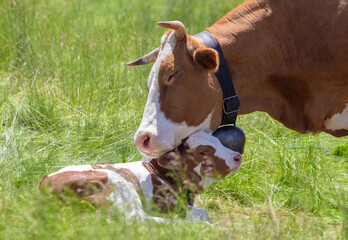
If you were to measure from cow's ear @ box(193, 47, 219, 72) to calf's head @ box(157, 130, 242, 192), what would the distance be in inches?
18.0

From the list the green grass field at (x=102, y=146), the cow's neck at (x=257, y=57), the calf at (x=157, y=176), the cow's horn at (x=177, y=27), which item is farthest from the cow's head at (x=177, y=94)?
the green grass field at (x=102, y=146)

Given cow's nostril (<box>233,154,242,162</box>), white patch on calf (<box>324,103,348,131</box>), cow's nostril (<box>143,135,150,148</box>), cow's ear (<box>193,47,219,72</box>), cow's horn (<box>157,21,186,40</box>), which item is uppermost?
cow's horn (<box>157,21,186,40</box>)

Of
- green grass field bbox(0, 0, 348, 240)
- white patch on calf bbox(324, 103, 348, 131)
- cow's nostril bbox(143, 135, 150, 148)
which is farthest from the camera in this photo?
white patch on calf bbox(324, 103, 348, 131)

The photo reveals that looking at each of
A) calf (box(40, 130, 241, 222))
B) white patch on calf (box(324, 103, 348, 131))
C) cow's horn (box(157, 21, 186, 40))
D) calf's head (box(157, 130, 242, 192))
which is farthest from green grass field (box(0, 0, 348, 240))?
cow's horn (box(157, 21, 186, 40))

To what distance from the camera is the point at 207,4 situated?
10680 millimetres

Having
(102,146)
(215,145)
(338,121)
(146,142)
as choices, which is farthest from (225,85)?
(102,146)

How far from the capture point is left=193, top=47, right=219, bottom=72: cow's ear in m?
4.38

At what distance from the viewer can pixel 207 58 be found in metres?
4.43

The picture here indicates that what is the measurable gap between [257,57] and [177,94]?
2.26 ft

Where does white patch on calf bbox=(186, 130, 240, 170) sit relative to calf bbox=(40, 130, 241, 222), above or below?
above

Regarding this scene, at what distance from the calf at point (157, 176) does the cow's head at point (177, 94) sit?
101mm

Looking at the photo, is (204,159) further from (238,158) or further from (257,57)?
(257,57)

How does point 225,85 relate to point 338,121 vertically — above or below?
above

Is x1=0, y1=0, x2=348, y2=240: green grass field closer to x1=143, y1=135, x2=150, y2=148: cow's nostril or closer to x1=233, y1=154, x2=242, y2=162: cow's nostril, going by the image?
x1=233, y1=154, x2=242, y2=162: cow's nostril
